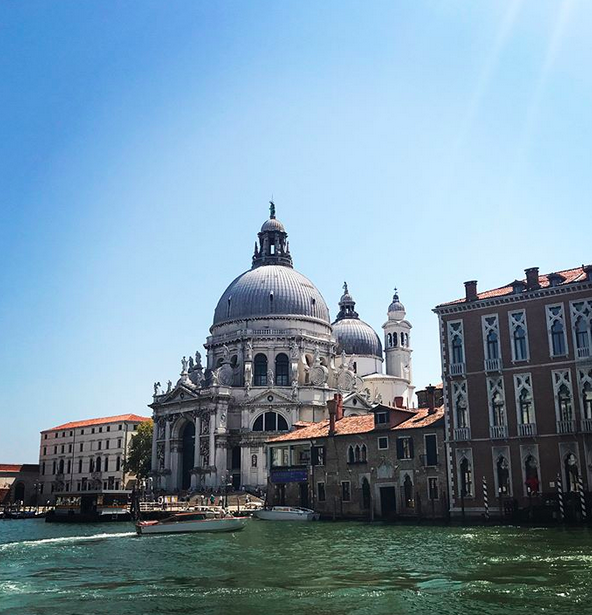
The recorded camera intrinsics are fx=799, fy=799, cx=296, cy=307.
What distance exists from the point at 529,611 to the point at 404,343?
255 feet

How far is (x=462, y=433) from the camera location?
1624 inches

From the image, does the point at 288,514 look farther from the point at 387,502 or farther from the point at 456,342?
the point at 456,342

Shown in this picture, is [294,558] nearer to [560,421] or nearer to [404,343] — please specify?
[560,421]

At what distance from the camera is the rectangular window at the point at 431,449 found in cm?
4335

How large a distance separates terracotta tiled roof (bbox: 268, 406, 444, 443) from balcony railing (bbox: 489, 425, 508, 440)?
435 centimetres

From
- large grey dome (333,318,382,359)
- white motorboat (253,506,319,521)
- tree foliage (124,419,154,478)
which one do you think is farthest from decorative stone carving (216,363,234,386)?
white motorboat (253,506,319,521)

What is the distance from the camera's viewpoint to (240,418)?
250 feet

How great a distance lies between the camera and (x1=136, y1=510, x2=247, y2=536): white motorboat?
40250 millimetres

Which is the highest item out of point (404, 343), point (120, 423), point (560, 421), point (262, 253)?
point (262, 253)

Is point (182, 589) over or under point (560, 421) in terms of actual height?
under

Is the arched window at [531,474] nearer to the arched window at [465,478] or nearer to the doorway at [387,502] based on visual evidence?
the arched window at [465,478]

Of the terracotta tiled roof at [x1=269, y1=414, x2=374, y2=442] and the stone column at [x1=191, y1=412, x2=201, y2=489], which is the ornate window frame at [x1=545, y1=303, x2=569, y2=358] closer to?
the terracotta tiled roof at [x1=269, y1=414, x2=374, y2=442]

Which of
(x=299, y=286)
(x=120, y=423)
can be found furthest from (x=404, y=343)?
(x=120, y=423)

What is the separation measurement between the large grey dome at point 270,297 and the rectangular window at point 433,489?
4123cm
